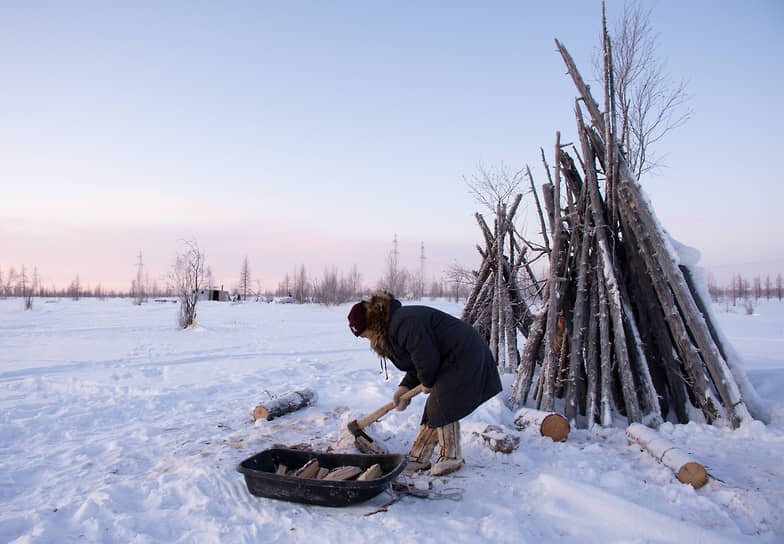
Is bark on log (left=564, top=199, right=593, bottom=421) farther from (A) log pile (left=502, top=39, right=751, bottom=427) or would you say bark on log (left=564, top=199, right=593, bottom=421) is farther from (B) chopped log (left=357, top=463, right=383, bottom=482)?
(B) chopped log (left=357, top=463, right=383, bottom=482)

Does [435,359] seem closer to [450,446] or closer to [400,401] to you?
[400,401]

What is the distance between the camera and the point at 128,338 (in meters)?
13.5

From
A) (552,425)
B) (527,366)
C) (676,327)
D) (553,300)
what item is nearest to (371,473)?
(552,425)

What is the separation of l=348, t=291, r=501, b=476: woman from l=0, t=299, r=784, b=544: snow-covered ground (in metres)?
0.38

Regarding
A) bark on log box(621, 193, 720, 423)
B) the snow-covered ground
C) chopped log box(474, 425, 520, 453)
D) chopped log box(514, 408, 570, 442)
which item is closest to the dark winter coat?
the snow-covered ground

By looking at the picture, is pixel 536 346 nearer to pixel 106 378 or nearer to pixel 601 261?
pixel 601 261

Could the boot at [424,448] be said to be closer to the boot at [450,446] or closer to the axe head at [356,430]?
the boot at [450,446]

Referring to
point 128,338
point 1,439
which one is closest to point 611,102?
point 1,439

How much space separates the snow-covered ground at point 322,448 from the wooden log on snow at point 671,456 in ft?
0.25

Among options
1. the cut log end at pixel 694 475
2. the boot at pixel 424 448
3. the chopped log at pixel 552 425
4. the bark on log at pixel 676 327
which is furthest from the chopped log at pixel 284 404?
the bark on log at pixel 676 327

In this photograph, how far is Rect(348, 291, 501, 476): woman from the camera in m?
3.58

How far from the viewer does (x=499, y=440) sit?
4324 mm

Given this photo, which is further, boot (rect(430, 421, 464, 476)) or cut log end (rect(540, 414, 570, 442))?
cut log end (rect(540, 414, 570, 442))

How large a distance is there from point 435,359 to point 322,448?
1.71 metres
